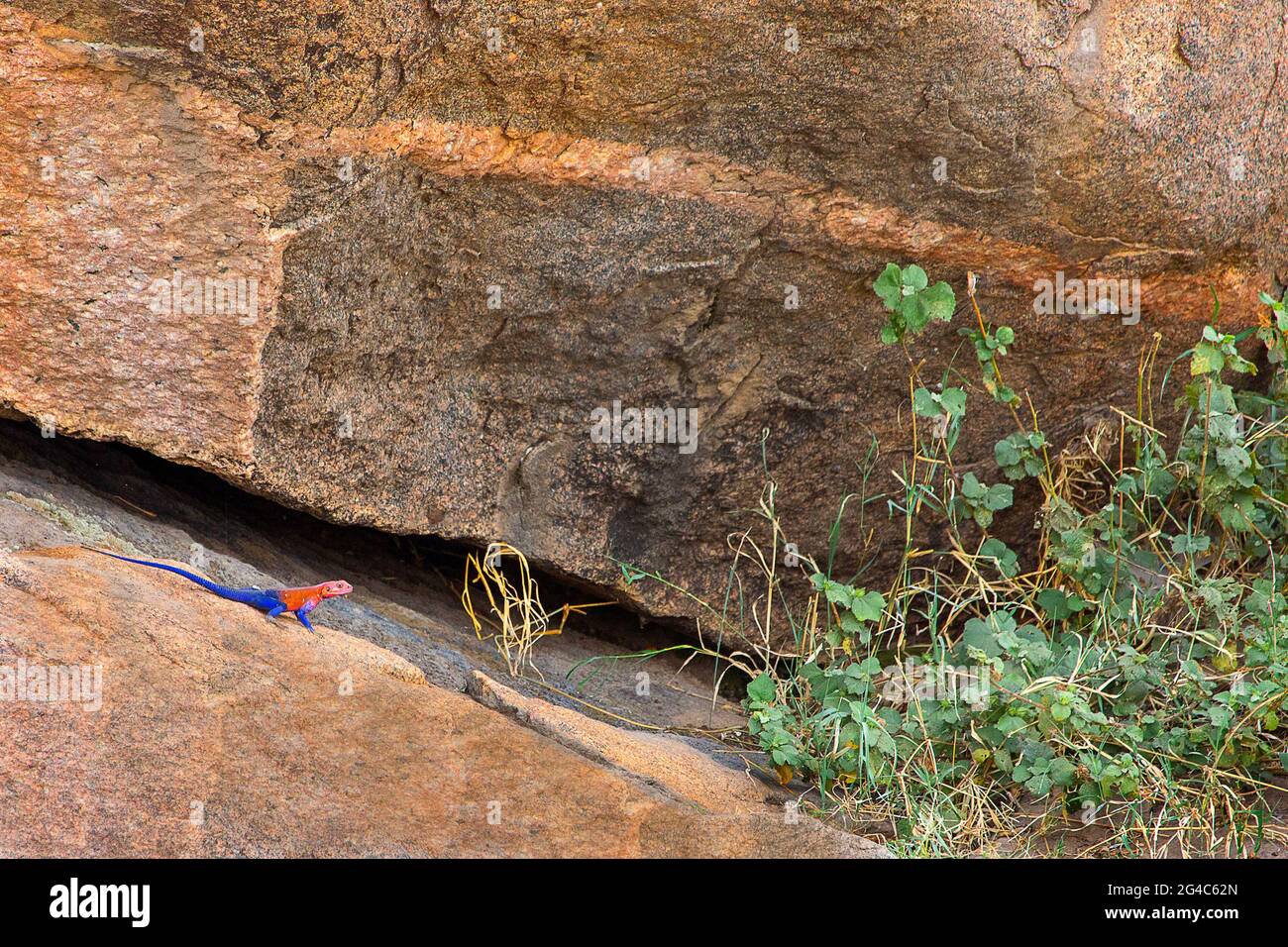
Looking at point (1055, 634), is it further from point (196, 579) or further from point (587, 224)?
point (196, 579)

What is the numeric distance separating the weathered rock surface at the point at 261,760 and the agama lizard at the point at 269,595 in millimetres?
61

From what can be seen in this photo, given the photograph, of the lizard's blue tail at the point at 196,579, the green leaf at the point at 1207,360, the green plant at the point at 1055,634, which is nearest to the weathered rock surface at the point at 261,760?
the lizard's blue tail at the point at 196,579

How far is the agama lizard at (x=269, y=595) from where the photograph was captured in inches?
105

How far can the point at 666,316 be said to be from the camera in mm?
3180

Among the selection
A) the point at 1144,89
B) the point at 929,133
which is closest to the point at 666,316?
the point at 929,133

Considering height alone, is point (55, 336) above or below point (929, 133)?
below

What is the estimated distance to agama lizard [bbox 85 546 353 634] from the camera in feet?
8.75

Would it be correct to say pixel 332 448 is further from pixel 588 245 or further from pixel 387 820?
pixel 387 820

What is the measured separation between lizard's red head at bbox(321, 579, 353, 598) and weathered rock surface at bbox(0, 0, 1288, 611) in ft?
0.68

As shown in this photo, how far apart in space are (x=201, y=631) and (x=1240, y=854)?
2.14m

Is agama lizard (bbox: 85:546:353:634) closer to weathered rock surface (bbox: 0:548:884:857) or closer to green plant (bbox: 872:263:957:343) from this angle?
weathered rock surface (bbox: 0:548:884:857)

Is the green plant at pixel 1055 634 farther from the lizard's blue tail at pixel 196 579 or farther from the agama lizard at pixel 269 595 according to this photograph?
the lizard's blue tail at pixel 196 579

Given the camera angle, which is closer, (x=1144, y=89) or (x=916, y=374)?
(x=1144, y=89)

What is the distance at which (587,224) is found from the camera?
3.04 metres
